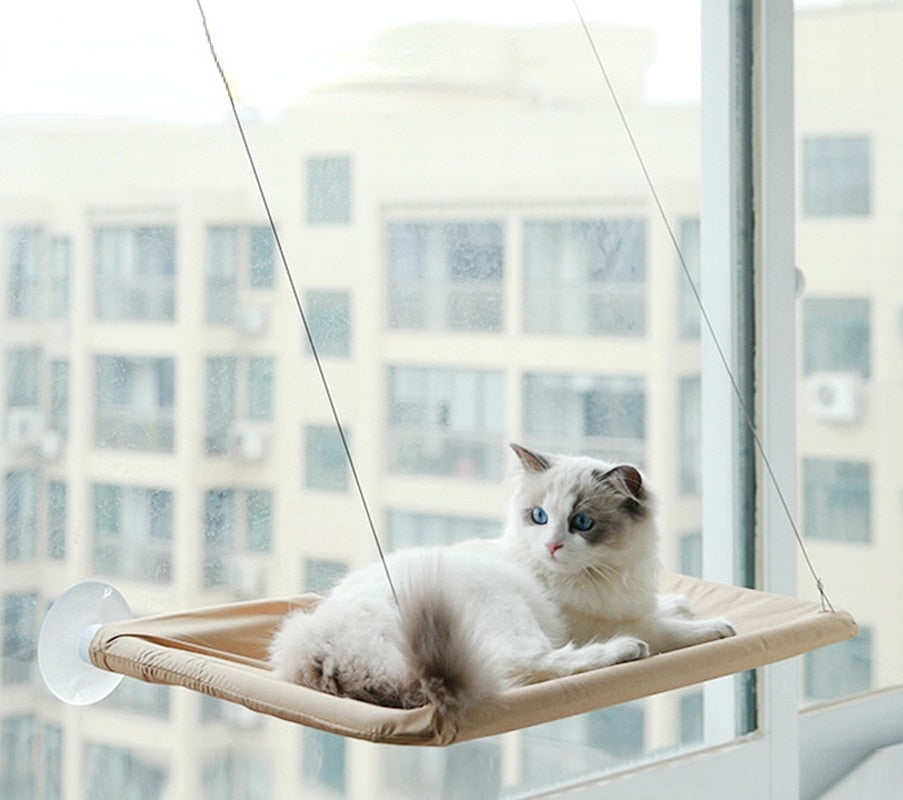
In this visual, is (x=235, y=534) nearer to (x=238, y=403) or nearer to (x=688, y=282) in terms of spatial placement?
(x=238, y=403)

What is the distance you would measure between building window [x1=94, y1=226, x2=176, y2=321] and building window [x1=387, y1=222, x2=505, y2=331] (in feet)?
1.49

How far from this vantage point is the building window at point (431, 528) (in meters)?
2.34

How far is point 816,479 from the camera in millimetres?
2699

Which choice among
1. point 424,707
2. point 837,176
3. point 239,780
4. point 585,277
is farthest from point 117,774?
point 837,176

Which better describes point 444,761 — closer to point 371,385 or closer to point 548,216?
point 371,385

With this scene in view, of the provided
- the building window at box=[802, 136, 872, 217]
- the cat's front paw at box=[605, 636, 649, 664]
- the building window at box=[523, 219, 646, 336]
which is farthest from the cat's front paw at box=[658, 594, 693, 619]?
the building window at box=[802, 136, 872, 217]

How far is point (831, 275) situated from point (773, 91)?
0.59m

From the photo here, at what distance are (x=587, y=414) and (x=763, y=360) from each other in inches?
15.2

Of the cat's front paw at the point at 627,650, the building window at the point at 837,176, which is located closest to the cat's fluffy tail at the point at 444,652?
the cat's front paw at the point at 627,650

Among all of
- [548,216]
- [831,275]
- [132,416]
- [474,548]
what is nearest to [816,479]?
[831,275]

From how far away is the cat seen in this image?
1.19 meters

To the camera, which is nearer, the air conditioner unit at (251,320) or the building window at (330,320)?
the air conditioner unit at (251,320)

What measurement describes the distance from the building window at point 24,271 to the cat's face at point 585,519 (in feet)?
2.18

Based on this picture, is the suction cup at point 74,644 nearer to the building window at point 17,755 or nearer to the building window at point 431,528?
the building window at point 17,755
